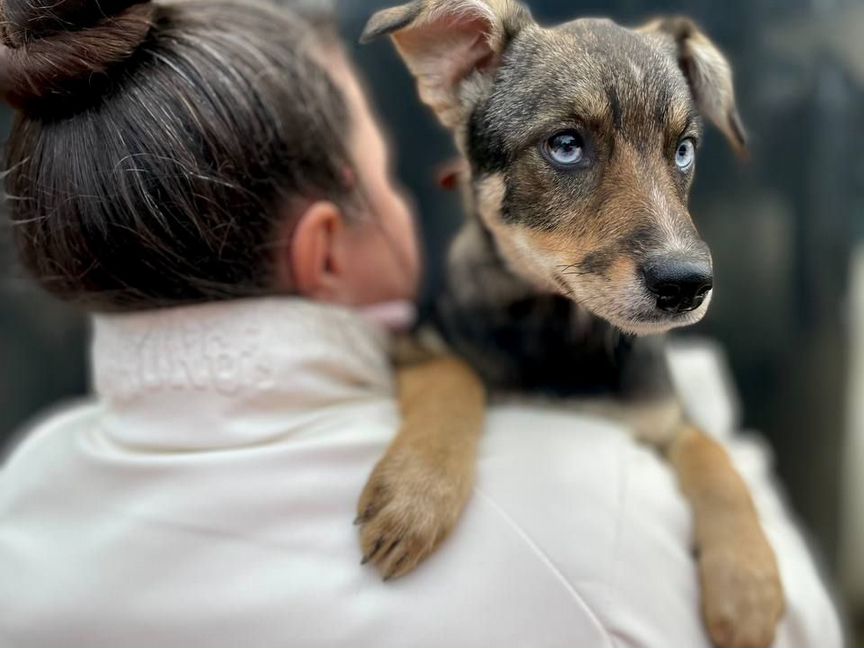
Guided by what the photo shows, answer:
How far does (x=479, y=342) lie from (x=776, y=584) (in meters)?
0.62

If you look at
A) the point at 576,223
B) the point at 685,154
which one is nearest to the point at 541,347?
the point at 576,223

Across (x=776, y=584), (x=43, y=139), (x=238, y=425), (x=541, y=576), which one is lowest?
(x=776, y=584)

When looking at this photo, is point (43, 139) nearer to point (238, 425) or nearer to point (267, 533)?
point (238, 425)

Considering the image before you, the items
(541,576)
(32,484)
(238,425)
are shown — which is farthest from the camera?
(32,484)

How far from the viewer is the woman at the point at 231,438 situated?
998 millimetres

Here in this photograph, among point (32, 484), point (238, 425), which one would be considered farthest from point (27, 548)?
point (238, 425)

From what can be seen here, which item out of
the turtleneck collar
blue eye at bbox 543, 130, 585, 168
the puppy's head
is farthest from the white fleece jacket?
blue eye at bbox 543, 130, 585, 168

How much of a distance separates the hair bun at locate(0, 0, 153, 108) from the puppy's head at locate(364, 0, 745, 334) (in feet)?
1.08

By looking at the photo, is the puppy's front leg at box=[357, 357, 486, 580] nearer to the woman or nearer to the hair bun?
the woman

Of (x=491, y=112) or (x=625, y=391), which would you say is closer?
(x=491, y=112)

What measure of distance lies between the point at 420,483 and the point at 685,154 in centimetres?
54

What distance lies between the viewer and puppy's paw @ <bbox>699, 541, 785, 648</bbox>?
1017 millimetres

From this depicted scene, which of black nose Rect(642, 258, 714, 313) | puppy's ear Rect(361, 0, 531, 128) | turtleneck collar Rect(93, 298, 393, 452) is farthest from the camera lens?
turtleneck collar Rect(93, 298, 393, 452)

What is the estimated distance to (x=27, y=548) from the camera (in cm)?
116
